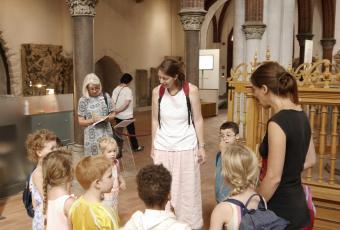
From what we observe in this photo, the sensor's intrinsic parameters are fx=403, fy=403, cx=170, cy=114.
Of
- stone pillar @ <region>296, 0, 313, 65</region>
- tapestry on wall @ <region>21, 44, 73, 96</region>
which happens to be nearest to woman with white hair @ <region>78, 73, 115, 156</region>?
tapestry on wall @ <region>21, 44, 73, 96</region>

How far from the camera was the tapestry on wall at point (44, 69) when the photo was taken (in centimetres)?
1173

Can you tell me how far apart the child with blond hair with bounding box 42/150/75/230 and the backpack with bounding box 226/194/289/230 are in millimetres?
1034

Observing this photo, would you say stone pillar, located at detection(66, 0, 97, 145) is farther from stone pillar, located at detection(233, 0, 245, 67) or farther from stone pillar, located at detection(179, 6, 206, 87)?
stone pillar, located at detection(233, 0, 245, 67)

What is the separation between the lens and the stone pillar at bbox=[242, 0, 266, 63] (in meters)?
9.88

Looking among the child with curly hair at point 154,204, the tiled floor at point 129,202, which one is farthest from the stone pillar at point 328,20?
the child with curly hair at point 154,204

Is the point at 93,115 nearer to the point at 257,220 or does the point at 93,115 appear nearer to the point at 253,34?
the point at 257,220

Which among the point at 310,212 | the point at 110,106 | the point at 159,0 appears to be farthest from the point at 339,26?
the point at 159,0

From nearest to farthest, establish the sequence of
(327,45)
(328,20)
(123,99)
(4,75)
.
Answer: (123,99)
(4,75)
(327,45)
(328,20)

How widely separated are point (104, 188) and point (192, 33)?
656 cm

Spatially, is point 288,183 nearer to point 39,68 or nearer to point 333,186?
point 333,186

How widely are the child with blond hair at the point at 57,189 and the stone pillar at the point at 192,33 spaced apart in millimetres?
6092

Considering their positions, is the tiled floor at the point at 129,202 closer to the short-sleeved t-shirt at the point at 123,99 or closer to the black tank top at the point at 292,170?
the short-sleeved t-shirt at the point at 123,99

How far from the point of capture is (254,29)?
9.95 meters

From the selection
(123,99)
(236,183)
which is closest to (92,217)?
(236,183)
